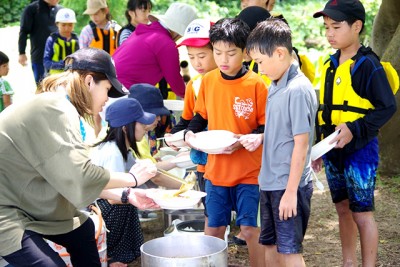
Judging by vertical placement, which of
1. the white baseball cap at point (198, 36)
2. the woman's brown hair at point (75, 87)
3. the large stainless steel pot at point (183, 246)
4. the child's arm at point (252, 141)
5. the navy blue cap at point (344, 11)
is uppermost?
the navy blue cap at point (344, 11)

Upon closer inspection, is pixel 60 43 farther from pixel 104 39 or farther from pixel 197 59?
pixel 197 59

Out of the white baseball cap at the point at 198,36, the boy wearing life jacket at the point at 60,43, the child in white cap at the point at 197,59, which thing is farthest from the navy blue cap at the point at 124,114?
the boy wearing life jacket at the point at 60,43

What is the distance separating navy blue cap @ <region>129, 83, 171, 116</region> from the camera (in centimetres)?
568

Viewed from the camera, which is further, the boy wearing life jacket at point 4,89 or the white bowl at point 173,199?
the boy wearing life jacket at point 4,89

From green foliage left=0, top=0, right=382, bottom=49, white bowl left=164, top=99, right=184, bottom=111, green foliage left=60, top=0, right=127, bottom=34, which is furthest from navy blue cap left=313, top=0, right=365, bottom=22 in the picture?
green foliage left=0, top=0, right=382, bottom=49

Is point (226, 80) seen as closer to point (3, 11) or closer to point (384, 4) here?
point (384, 4)

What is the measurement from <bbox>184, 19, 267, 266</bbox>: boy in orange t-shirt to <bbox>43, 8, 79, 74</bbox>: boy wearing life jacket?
5.01m

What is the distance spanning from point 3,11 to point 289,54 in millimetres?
15711

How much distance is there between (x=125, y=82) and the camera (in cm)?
629

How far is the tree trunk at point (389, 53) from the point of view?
6.66m

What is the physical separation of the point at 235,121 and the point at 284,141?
1.92ft

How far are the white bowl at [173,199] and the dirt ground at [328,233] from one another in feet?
2.92

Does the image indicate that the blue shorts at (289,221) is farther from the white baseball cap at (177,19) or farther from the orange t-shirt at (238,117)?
the white baseball cap at (177,19)

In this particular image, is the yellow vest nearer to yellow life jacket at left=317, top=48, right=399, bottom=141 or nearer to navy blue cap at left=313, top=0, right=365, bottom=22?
yellow life jacket at left=317, top=48, right=399, bottom=141
